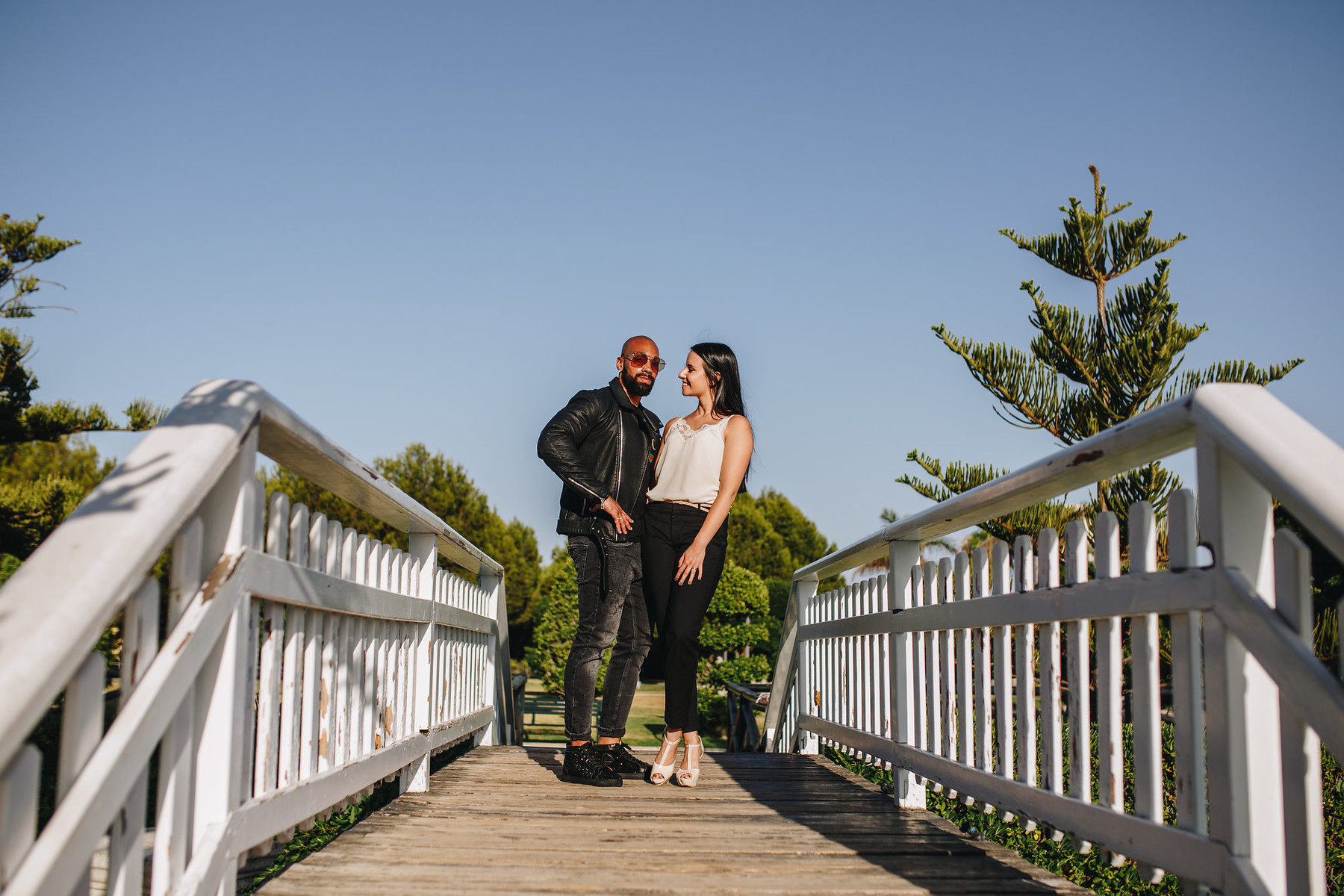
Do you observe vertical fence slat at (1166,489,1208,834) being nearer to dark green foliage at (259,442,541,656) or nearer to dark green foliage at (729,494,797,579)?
dark green foliage at (259,442,541,656)

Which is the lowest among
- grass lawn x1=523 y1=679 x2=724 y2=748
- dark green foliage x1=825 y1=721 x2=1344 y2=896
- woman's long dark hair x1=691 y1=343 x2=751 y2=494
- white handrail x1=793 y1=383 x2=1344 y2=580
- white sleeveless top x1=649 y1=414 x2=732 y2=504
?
grass lawn x1=523 y1=679 x2=724 y2=748

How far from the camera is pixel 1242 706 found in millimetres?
1609

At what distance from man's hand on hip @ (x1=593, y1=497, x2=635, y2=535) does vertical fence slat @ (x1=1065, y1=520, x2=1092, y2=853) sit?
1.98 meters

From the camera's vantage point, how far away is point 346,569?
2.58 m

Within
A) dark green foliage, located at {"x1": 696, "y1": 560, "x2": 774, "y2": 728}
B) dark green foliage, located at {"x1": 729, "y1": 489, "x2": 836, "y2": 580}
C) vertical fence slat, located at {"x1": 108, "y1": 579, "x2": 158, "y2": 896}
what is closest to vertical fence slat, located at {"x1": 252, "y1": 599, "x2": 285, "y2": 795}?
vertical fence slat, located at {"x1": 108, "y1": 579, "x2": 158, "y2": 896}

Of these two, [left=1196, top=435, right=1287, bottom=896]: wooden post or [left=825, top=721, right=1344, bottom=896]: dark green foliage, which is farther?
[left=825, top=721, right=1344, bottom=896]: dark green foliage

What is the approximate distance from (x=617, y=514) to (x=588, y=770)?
1007mm

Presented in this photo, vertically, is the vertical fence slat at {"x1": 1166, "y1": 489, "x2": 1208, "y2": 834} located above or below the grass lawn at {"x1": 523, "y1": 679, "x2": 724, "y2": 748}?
above

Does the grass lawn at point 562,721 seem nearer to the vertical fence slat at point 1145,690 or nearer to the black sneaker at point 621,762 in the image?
the black sneaker at point 621,762

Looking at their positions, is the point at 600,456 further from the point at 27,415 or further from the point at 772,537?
the point at 772,537

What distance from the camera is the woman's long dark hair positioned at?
3.94 metres

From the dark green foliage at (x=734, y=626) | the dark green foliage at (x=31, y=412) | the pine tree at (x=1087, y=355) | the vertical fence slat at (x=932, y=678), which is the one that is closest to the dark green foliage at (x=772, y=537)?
the dark green foliage at (x=734, y=626)

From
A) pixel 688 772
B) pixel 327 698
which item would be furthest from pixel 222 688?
pixel 688 772

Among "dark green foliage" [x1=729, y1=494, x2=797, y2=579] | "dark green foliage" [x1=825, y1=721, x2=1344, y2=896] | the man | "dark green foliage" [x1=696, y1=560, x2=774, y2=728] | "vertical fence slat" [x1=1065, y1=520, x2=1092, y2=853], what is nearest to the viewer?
"vertical fence slat" [x1=1065, y1=520, x2=1092, y2=853]
